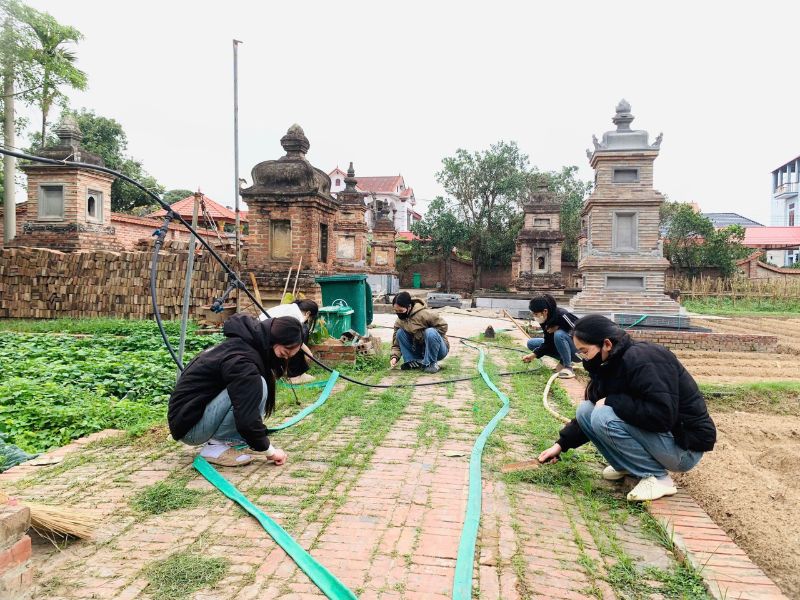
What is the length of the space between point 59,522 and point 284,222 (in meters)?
8.00

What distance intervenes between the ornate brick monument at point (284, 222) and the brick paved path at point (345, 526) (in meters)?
5.93

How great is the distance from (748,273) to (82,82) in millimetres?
34470

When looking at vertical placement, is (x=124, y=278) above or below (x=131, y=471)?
above

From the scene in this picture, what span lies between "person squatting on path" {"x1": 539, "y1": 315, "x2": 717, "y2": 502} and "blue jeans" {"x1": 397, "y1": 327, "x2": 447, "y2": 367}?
12.1 ft

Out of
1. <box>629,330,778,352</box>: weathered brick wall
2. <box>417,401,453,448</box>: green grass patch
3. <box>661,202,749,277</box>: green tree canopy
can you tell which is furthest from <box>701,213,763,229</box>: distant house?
<box>417,401,453,448</box>: green grass patch

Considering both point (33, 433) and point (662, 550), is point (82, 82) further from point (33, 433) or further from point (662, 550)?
point (662, 550)

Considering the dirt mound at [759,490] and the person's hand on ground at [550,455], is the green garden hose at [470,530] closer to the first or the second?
the person's hand on ground at [550,455]

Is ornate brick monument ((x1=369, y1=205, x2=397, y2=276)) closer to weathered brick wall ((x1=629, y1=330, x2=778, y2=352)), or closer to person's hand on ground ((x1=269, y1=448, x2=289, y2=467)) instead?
weathered brick wall ((x1=629, y1=330, x2=778, y2=352))

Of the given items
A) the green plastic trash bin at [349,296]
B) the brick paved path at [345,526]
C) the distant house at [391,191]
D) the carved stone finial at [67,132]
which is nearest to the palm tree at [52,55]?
the carved stone finial at [67,132]

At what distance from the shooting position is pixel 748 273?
31.7m

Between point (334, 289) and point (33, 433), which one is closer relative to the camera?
point (33, 433)

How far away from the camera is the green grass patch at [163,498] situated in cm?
277

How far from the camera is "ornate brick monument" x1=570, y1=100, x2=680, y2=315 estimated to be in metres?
14.9

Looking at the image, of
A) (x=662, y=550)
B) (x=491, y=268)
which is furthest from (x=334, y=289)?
(x=491, y=268)
